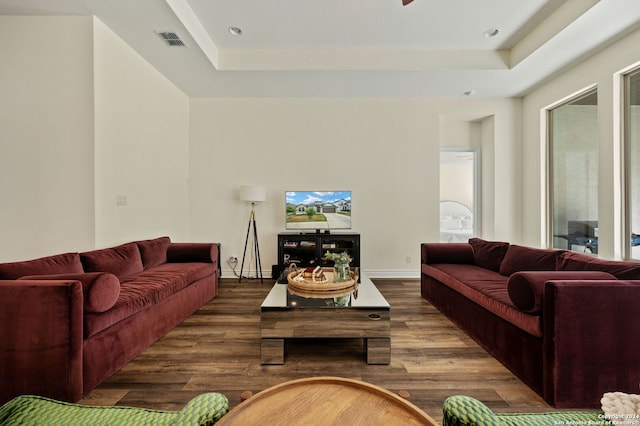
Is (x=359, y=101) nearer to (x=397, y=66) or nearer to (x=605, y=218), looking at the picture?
(x=397, y=66)

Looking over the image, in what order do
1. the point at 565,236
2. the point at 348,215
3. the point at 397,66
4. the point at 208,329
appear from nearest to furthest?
the point at 208,329 < the point at 397,66 < the point at 565,236 < the point at 348,215

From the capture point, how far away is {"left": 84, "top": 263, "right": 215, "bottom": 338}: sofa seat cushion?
1777mm

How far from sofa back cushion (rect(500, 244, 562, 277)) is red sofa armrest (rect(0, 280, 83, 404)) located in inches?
138

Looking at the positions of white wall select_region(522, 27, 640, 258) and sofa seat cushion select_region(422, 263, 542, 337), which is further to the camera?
white wall select_region(522, 27, 640, 258)

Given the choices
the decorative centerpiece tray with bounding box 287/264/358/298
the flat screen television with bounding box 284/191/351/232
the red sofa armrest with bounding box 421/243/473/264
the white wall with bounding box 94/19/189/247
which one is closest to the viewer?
the decorative centerpiece tray with bounding box 287/264/358/298

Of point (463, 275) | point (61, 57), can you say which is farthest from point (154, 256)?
point (463, 275)

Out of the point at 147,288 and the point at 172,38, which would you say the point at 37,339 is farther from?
the point at 172,38

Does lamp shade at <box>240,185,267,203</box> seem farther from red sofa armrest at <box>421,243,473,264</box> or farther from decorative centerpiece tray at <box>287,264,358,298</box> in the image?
red sofa armrest at <box>421,243,473,264</box>

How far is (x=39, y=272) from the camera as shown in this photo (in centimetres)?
190

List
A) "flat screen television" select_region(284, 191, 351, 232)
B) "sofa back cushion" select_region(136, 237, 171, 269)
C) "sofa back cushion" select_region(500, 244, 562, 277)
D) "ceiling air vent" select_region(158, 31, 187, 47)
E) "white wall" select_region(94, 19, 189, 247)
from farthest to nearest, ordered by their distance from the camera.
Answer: "flat screen television" select_region(284, 191, 351, 232) → "sofa back cushion" select_region(136, 237, 171, 269) → "ceiling air vent" select_region(158, 31, 187, 47) → "white wall" select_region(94, 19, 189, 247) → "sofa back cushion" select_region(500, 244, 562, 277)

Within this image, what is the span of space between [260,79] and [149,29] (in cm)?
136

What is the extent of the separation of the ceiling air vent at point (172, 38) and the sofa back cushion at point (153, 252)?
2267mm

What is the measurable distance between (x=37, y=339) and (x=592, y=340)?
313cm

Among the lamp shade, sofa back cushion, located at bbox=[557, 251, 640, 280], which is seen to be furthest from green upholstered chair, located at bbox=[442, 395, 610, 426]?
the lamp shade
